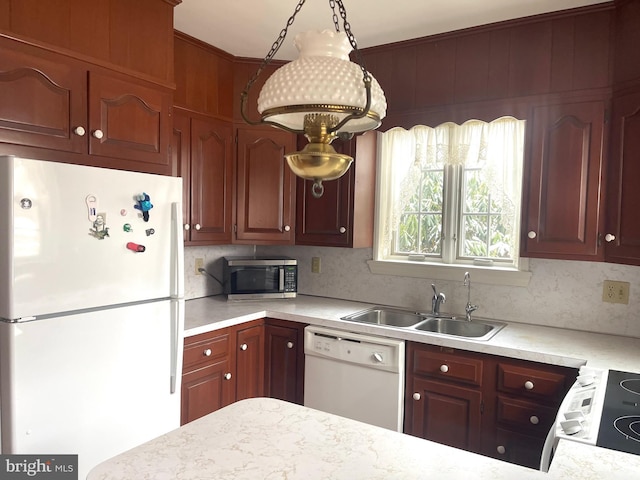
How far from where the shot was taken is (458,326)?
2.78m

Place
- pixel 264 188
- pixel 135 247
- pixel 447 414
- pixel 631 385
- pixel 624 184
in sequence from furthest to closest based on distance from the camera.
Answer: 1. pixel 264 188
2. pixel 447 414
3. pixel 624 184
4. pixel 135 247
5. pixel 631 385

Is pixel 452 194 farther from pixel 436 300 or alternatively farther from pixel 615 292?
pixel 615 292

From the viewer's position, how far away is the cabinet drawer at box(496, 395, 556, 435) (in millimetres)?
2115

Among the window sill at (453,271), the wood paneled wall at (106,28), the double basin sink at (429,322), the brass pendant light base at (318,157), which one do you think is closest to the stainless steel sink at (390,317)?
the double basin sink at (429,322)

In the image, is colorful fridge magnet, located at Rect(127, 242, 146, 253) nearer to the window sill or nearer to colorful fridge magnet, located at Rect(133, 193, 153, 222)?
colorful fridge magnet, located at Rect(133, 193, 153, 222)

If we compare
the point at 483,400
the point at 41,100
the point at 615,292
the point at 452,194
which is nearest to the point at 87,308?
the point at 41,100

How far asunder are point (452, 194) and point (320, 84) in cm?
227

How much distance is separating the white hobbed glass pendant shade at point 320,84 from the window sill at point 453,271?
2.07 m

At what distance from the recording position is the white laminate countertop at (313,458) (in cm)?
103

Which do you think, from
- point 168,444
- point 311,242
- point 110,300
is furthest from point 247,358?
point 168,444

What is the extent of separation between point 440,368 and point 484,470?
134cm

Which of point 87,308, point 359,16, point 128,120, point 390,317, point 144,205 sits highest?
point 359,16

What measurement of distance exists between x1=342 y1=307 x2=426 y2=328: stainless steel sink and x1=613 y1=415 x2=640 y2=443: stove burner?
1.46m

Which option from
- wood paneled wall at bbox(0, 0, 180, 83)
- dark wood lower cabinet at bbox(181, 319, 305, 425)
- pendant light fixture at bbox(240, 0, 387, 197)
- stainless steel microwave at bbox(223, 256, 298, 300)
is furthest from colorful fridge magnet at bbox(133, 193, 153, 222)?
pendant light fixture at bbox(240, 0, 387, 197)
